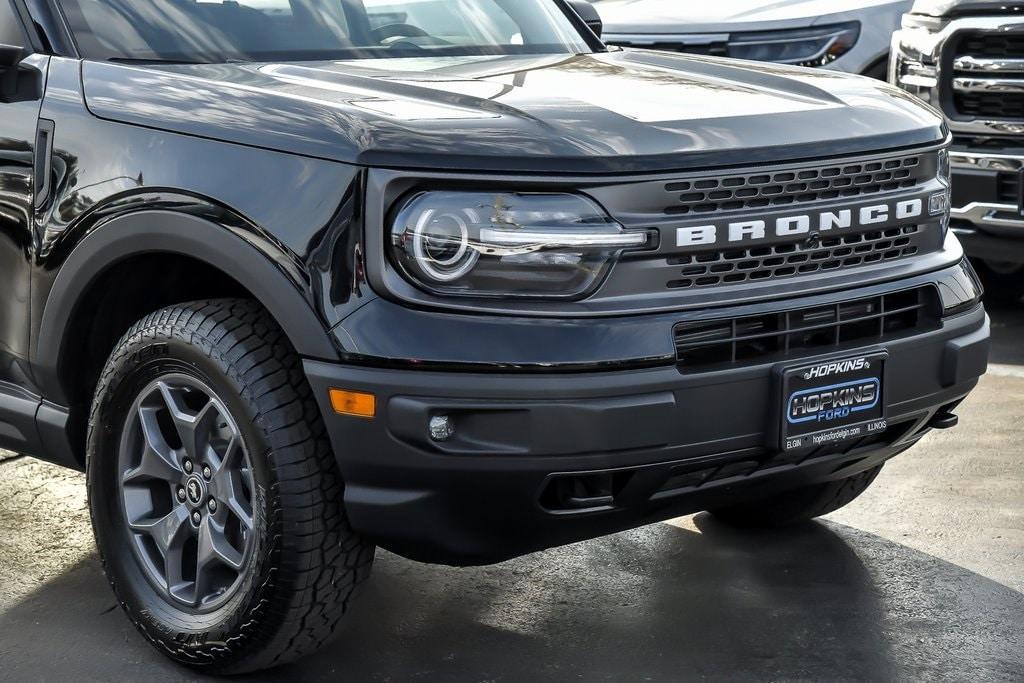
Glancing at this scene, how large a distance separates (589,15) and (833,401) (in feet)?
6.54

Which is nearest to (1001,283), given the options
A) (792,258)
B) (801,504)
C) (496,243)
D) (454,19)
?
(801,504)

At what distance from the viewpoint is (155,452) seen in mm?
3186

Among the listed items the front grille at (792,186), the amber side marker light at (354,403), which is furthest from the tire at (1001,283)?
the amber side marker light at (354,403)

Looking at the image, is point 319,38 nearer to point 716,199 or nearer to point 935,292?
point 716,199

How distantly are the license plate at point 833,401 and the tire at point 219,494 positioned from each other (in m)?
0.90

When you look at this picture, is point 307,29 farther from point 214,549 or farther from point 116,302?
point 214,549

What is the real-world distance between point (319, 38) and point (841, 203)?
141cm

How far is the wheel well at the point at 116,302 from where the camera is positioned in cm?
324

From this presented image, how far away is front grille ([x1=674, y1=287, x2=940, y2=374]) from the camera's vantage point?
2822 millimetres

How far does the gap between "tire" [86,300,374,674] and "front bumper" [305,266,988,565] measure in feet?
0.37

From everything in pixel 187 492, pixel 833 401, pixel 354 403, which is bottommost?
pixel 187 492

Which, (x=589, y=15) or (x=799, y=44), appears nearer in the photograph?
(x=589, y=15)

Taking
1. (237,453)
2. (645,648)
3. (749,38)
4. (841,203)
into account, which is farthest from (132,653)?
(749,38)

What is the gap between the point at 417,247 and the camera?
2.72m
